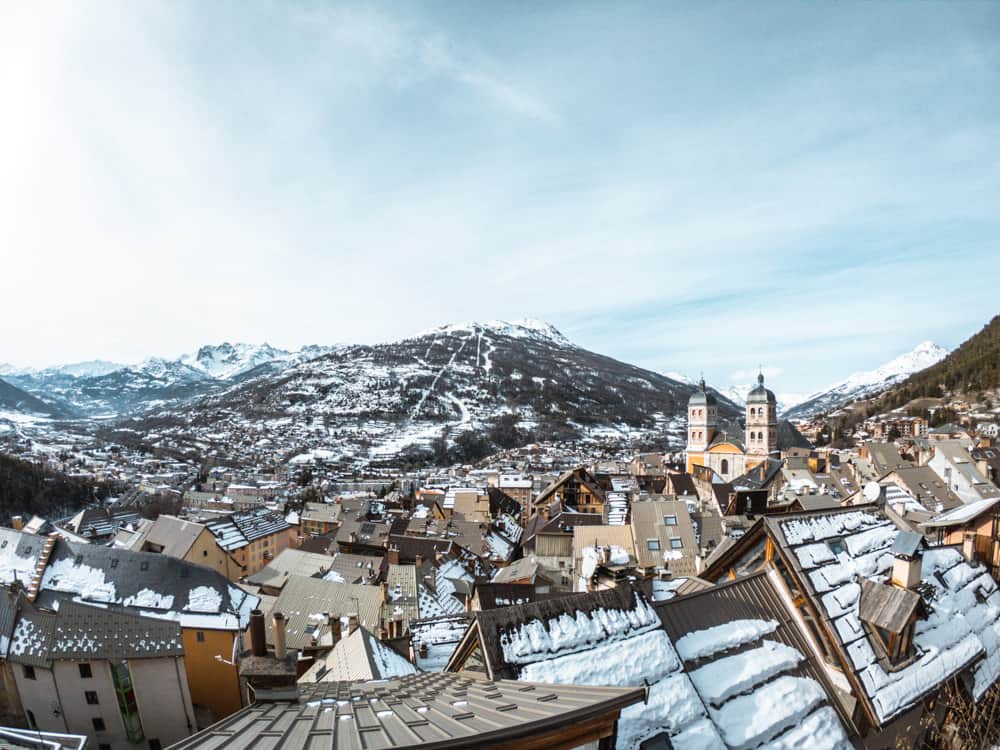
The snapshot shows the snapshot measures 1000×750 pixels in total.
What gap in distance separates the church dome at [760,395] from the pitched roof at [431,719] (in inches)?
3278

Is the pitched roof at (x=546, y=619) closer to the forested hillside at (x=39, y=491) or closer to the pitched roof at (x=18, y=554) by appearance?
the pitched roof at (x=18, y=554)

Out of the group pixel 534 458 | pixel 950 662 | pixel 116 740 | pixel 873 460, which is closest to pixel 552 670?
pixel 950 662

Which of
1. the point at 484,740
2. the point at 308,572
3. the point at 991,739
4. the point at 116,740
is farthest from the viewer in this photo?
the point at 308,572

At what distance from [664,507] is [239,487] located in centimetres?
11427

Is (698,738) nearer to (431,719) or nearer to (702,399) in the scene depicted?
(431,719)

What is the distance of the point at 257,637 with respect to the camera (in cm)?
917

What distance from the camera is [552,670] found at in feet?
23.4

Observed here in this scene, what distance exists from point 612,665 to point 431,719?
322cm

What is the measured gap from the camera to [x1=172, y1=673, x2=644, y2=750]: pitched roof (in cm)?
454

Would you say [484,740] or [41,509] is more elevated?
[41,509]

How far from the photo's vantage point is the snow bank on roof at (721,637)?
322 inches

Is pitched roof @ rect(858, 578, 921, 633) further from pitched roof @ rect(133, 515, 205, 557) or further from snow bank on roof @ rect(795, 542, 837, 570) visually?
pitched roof @ rect(133, 515, 205, 557)

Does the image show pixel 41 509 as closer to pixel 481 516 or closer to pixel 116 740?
pixel 481 516

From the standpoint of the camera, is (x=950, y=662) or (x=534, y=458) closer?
(x=950, y=662)
